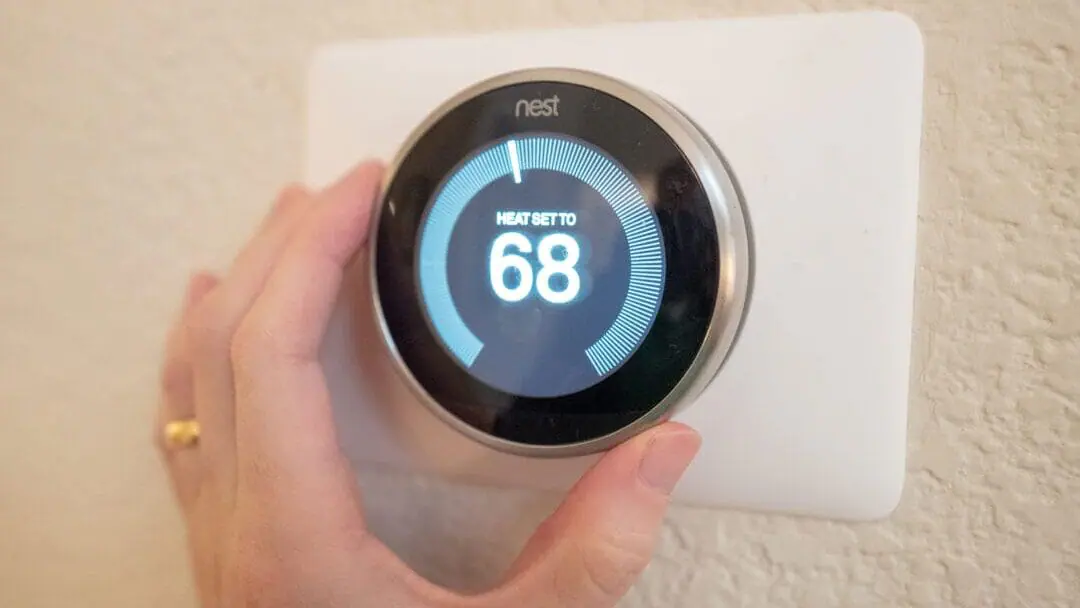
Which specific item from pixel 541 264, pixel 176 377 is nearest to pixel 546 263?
pixel 541 264

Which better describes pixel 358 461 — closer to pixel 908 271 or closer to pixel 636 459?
pixel 636 459

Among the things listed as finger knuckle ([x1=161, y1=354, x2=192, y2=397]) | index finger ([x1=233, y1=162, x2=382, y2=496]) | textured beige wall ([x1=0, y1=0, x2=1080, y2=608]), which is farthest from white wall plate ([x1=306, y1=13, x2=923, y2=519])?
finger knuckle ([x1=161, y1=354, x2=192, y2=397])

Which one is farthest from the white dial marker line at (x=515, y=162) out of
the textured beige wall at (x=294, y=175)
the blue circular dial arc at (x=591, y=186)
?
the textured beige wall at (x=294, y=175)

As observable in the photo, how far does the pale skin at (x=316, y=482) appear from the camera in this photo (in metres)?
0.35

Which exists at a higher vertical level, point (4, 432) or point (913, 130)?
point (913, 130)

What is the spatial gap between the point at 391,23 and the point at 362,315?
161 mm

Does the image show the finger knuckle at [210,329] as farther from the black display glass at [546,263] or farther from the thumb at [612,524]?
the thumb at [612,524]

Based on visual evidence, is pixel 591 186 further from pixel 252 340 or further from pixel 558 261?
pixel 252 340

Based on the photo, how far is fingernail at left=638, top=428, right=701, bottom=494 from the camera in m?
0.35

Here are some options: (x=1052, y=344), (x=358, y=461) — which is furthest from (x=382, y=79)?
(x=1052, y=344)

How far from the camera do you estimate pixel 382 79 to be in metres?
0.45

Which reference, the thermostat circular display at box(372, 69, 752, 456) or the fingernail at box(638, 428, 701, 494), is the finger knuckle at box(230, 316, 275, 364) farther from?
the fingernail at box(638, 428, 701, 494)

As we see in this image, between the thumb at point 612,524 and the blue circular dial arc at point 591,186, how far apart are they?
0.04 meters

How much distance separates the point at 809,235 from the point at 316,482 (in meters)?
0.25
